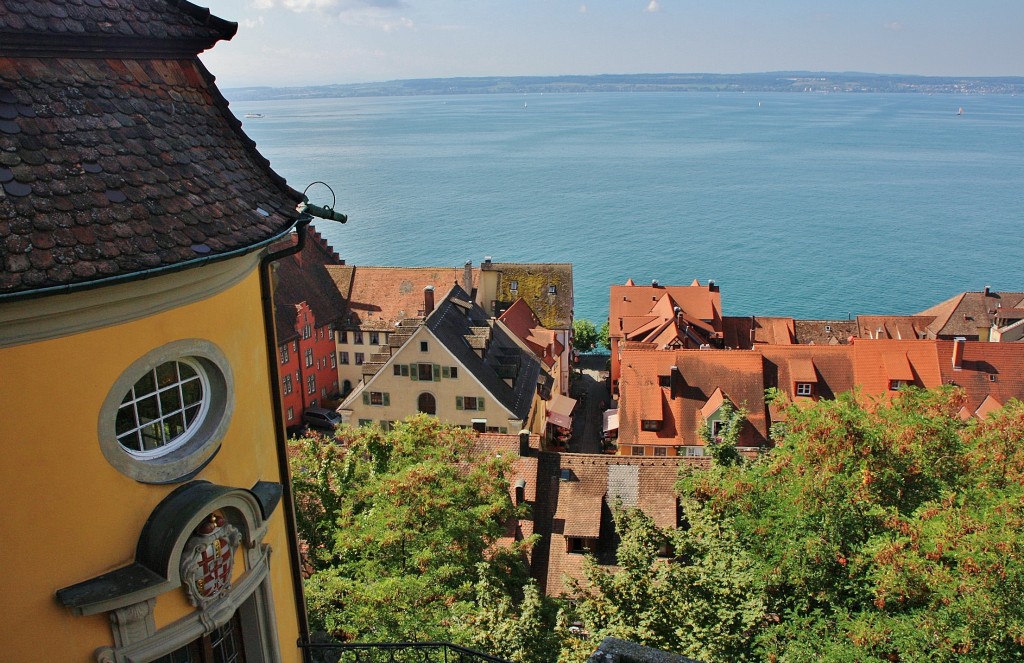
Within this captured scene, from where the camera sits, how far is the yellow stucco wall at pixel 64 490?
6.30 metres

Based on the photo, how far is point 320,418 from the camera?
49406mm

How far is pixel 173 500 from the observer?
755 cm

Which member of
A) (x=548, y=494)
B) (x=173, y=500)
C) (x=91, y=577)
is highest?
(x=173, y=500)

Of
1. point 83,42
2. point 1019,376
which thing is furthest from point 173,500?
point 1019,376

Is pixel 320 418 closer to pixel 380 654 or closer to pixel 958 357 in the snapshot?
pixel 958 357

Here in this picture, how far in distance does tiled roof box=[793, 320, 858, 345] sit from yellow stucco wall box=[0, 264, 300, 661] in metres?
54.0

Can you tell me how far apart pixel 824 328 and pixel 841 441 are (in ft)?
144

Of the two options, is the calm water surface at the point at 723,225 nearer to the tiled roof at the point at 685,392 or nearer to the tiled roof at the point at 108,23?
the tiled roof at the point at 685,392

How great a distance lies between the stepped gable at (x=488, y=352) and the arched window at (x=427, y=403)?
217 centimetres

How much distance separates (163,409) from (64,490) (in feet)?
4.15

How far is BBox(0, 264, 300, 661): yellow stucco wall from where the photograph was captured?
6.30 m

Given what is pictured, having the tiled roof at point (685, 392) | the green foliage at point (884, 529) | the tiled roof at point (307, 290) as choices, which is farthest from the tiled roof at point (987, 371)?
the tiled roof at point (307, 290)

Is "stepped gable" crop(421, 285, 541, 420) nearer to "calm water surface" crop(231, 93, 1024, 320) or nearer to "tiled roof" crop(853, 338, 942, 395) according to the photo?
"tiled roof" crop(853, 338, 942, 395)

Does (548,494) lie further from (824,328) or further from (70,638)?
(824,328)
